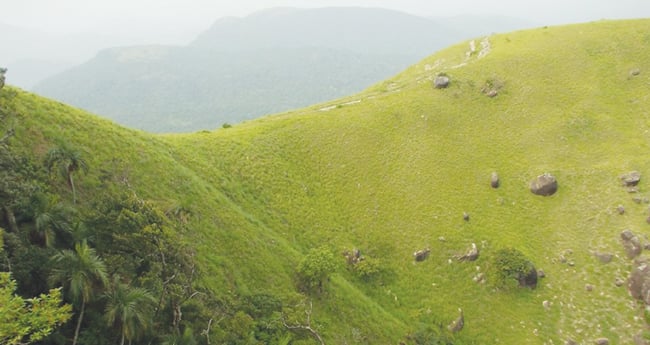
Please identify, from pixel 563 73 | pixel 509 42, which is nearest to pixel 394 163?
pixel 563 73

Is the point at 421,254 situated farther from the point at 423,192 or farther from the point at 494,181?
the point at 494,181

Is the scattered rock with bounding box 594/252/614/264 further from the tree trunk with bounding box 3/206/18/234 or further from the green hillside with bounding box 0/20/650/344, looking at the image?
the tree trunk with bounding box 3/206/18/234

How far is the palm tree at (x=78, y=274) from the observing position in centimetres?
1964

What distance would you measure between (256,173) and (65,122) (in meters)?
21.7

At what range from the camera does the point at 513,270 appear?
132 feet

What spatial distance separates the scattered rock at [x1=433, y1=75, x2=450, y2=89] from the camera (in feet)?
226

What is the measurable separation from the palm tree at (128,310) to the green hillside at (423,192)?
4.67 meters

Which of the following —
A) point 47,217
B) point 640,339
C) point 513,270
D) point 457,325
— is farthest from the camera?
point 513,270

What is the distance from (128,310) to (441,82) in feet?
207

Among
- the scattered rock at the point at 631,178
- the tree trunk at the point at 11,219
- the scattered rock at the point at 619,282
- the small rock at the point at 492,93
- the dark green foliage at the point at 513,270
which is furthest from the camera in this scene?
the small rock at the point at 492,93

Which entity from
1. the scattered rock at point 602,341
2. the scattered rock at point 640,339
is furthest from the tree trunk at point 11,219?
the scattered rock at point 640,339

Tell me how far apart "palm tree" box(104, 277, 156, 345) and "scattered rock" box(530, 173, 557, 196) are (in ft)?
154

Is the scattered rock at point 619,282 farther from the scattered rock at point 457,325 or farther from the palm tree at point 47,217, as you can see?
the palm tree at point 47,217

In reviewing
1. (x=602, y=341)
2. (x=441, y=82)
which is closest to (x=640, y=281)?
(x=602, y=341)
